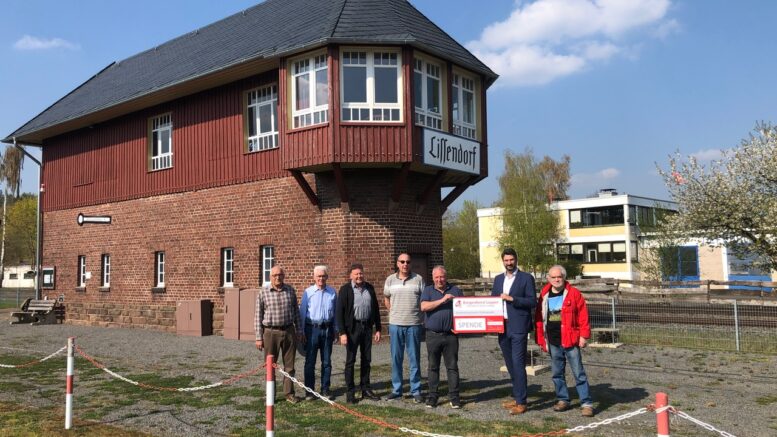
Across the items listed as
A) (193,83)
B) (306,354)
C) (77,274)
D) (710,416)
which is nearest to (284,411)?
(306,354)

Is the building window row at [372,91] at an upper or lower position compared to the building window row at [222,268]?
upper

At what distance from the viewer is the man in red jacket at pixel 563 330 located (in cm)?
703

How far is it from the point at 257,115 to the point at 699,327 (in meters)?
12.4

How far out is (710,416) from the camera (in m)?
7.02

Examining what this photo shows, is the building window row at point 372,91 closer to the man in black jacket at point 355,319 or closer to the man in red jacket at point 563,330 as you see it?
the man in black jacket at point 355,319

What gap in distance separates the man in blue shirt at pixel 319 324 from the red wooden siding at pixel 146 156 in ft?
23.6

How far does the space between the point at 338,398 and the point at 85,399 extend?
3.45 meters

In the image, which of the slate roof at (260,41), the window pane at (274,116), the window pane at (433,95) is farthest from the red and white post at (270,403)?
the window pane at (274,116)

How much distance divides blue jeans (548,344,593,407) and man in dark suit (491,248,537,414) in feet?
1.26

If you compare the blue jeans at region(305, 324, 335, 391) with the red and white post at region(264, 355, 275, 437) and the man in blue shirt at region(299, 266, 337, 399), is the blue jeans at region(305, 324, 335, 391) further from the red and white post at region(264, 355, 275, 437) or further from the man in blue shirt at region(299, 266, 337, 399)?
the red and white post at region(264, 355, 275, 437)

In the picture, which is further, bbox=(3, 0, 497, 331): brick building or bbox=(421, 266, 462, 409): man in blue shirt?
bbox=(3, 0, 497, 331): brick building

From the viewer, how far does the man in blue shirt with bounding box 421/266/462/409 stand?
7.46 metres

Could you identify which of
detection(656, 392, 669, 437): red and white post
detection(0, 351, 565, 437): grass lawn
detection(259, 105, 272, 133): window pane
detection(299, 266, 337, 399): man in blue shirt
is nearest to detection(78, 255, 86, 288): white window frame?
detection(259, 105, 272, 133): window pane

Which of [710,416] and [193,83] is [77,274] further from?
[710,416]
